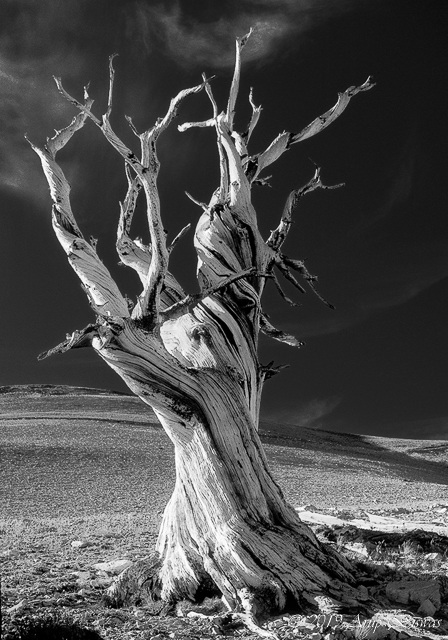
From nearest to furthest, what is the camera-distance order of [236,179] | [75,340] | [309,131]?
[75,340]
[236,179]
[309,131]

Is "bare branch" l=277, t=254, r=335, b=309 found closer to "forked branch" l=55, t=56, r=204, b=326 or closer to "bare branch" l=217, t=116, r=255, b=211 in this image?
"bare branch" l=217, t=116, r=255, b=211

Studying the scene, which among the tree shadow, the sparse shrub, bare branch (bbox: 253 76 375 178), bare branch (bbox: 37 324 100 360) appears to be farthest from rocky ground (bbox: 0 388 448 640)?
the tree shadow

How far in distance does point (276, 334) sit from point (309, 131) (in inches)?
123

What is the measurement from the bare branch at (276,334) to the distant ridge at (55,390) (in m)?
61.4

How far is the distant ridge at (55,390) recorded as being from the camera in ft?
217

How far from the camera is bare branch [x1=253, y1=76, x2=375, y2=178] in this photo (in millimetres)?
7590

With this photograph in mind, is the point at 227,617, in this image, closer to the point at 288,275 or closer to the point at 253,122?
the point at 288,275

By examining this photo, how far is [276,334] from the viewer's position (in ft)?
21.5

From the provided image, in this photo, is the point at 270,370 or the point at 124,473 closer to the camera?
the point at 270,370

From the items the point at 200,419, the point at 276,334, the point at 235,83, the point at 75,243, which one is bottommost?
the point at 200,419

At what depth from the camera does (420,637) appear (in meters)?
3.68

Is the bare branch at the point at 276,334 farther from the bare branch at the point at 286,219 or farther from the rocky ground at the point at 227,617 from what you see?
the rocky ground at the point at 227,617

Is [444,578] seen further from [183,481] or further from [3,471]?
[3,471]

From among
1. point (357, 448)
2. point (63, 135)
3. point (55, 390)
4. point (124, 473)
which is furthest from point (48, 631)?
point (55, 390)
